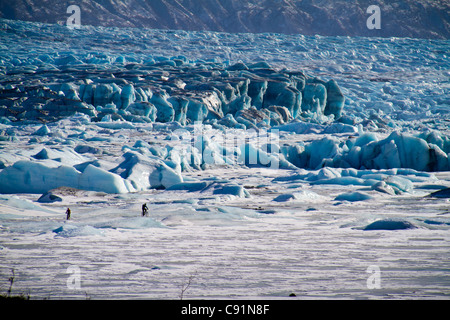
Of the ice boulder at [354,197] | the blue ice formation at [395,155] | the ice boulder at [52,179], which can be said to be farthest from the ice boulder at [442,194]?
the ice boulder at [52,179]

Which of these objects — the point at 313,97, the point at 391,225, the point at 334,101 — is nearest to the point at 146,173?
the point at 391,225

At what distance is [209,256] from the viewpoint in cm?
569

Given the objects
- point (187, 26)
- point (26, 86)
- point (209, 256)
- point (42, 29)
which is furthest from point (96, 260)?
point (187, 26)

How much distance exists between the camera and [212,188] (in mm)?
11039

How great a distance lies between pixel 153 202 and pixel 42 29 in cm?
4716

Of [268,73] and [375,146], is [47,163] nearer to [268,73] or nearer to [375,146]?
[375,146]

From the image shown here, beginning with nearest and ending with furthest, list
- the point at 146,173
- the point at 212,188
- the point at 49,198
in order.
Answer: the point at 49,198 → the point at 212,188 → the point at 146,173

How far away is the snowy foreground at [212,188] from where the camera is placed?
4.87 metres

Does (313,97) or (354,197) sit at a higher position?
(313,97)

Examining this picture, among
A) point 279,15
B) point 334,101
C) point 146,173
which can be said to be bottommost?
point 146,173

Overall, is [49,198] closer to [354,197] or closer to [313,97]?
[354,197]

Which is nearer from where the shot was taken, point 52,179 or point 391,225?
point 391,225
